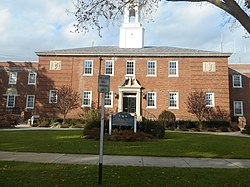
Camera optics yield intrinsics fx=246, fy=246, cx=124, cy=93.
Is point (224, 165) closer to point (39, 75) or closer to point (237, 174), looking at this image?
point (237, 174)

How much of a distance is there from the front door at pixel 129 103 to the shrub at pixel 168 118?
367 cm

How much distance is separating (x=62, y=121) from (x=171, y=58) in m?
14.9

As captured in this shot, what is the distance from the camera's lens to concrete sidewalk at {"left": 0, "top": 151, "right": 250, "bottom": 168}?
8.08 m

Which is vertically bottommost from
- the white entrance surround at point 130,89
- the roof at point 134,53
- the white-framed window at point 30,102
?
the white-framed window at point 30,102

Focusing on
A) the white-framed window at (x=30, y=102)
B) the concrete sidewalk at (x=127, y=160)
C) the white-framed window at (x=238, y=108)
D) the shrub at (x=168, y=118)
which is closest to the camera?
the concrete sidewalk at (x=127, y=160)

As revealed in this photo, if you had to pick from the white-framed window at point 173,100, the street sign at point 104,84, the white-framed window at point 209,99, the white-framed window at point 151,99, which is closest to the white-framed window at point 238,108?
the white-framed window at point 209,99

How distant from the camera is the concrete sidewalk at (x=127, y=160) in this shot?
808 centimetres


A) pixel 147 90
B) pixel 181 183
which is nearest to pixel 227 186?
pixel 181 183

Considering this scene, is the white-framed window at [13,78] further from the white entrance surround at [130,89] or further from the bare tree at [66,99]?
the white entrance surround at [130,89]

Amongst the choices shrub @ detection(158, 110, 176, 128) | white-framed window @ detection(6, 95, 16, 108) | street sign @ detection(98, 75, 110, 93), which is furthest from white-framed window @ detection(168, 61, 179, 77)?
street sign @ detection(98, 75, 110, 93)

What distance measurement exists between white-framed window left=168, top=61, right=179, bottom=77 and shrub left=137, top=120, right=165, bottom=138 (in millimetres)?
14855

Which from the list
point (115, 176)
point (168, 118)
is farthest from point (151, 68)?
point (115, 176)

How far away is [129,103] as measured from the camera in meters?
29.3

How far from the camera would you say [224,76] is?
29.2 metres
